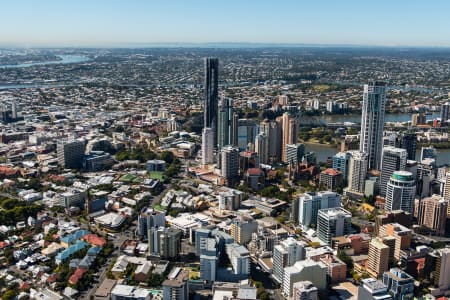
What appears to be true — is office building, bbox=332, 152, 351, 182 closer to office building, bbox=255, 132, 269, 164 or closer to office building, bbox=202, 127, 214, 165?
office building, bbox=255, 132, 269, 164

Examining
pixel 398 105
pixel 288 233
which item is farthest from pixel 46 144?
pixel 398 105

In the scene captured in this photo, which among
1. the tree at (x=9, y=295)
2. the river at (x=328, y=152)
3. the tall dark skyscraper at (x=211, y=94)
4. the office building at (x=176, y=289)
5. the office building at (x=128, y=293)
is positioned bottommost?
the tree at (x=9, y=295)

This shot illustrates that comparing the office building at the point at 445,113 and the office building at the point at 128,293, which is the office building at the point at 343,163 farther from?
the office building at the point at 445,113

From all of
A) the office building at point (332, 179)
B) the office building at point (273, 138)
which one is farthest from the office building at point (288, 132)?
the office building at point (332, 179)

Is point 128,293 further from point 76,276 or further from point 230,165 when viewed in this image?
point 230,165

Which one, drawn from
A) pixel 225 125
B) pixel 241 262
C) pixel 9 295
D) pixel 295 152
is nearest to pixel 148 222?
pixel 241 262

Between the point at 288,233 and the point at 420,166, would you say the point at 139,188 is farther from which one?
the point at 420,166
